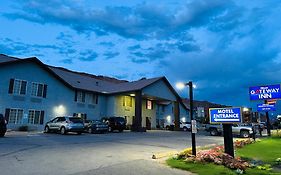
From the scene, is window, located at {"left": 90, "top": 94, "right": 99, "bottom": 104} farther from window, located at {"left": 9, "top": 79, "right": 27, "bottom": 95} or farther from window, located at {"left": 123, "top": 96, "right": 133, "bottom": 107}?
window, located at {"left": 9, "top": 79, "right": 27, "bottom": 95}

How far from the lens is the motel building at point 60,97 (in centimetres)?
2825

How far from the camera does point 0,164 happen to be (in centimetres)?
841

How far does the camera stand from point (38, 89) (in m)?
31.1

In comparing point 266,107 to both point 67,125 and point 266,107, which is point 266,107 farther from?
point 67,125

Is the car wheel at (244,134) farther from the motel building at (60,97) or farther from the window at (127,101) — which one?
the window at (127,101)

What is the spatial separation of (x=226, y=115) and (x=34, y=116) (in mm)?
26088

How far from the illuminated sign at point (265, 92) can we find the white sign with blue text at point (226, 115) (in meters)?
17.3

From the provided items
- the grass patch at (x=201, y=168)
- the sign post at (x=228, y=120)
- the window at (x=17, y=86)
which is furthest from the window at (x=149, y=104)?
the grass patch at (x=201, y=168)

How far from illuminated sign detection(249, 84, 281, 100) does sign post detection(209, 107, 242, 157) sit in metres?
17.3

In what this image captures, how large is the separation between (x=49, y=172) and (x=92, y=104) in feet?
105

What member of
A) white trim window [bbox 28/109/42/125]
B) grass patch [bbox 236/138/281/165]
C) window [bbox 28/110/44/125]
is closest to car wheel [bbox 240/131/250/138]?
grass patch [bbox 236/138/281/165]

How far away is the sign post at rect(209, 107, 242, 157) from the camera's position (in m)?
10.6

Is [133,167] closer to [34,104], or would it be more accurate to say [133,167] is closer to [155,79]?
[34,104]

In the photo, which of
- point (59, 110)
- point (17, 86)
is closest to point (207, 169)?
point (17, 86)
